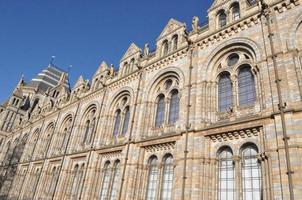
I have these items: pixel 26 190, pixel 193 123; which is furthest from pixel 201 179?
pixel 26 190

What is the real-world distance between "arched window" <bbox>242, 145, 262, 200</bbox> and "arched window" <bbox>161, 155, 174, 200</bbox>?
504cm

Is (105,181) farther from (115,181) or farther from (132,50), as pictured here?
(132,50)

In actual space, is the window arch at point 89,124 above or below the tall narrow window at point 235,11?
below

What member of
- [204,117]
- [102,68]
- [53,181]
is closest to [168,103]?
[204,117]

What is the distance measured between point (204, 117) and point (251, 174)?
14.5 feet

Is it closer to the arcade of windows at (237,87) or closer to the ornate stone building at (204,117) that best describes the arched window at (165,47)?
the ornate stone building at (204,117)

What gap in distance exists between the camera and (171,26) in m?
21.9

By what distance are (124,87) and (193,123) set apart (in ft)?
34.2

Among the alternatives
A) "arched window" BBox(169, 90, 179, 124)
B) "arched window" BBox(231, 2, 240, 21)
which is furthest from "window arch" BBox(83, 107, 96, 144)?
"arched window" BBox(231, 2, 240, 21)

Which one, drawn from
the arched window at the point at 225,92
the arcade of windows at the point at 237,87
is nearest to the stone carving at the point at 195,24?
the arcade of windows at the point at 237,87

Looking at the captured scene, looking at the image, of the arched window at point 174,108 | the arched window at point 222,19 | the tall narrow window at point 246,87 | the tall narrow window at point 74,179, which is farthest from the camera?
the tall narrow window at point 74,179

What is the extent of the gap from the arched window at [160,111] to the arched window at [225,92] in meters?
5.02

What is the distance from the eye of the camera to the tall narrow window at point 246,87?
46.5 ft

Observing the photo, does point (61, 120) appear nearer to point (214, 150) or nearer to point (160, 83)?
point (160, 83)
